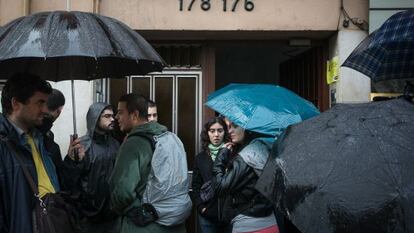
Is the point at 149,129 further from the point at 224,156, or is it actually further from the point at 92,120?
the point at 92,120

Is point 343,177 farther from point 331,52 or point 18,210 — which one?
point 331,52

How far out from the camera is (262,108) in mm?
4324

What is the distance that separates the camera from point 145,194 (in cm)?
427

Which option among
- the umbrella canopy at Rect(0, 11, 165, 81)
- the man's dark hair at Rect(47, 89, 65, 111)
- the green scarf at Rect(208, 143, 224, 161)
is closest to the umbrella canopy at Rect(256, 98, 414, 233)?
the umbrella canopy at Rect(0, 11, 165, 81)

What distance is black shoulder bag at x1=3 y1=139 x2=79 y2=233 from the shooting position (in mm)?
3168

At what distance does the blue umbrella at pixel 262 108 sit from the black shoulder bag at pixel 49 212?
1.45m

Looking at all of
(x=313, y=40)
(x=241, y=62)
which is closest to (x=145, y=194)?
(x=313, y=40)

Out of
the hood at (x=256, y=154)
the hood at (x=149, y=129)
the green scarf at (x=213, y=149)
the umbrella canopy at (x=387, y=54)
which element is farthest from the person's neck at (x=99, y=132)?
the umbrella canopy at (x=387, y=54)

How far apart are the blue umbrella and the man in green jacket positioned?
53 cm

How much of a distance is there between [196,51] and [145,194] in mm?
3677

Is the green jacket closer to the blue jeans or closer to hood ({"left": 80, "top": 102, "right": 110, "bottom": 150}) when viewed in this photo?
hood ({"left": 80, "top": 102, "right": 110, "bottom": 150})

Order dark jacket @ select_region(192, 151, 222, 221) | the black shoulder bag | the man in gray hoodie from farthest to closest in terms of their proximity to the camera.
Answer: dark jacket @ select_region(192, 151, 222, 221) < the man in gray hoodie < the black shoulder bag

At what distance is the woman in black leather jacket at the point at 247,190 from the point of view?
13.6 feet

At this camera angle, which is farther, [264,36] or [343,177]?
[264,36]
